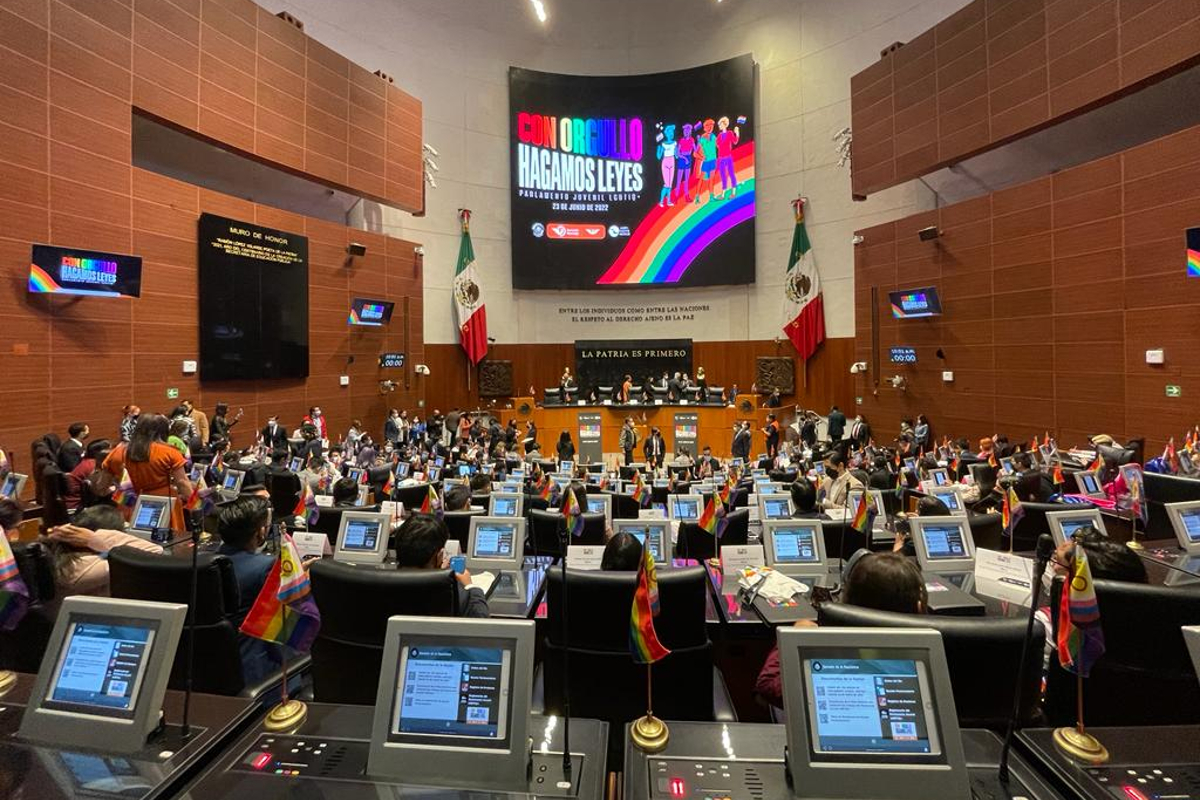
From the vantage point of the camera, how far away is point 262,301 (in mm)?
12258

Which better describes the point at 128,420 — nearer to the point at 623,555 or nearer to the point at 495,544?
the point at 495,544

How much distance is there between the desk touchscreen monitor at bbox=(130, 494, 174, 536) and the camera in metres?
4.62

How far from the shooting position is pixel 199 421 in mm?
10477

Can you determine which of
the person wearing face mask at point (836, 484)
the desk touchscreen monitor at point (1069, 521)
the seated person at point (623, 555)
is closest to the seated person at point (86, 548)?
the seated person at point (623, 555)

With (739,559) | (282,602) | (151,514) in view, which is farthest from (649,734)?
(151,514)

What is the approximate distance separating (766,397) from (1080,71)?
10.0 metres

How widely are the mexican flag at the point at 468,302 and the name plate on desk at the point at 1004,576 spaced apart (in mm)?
15932

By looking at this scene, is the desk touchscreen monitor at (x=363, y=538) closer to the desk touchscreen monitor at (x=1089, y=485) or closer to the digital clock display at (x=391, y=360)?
the desk touchscreen monitor at (x=1089, y=485)

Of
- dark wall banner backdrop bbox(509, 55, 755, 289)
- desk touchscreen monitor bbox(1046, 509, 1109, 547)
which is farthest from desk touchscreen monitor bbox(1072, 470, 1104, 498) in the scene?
dark wall banner backdrop bbox(509, 55, 755, 289)

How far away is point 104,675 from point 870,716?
2.00 metres

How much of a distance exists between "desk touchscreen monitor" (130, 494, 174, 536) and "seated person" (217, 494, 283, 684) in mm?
1895

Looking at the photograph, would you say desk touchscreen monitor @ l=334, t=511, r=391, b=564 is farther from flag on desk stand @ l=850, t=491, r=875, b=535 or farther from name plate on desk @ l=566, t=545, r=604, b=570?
flag on desk stand @ l=850, t=491, r=875, b=535

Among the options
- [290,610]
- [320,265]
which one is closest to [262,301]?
[320,265]

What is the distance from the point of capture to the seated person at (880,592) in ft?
6.99
